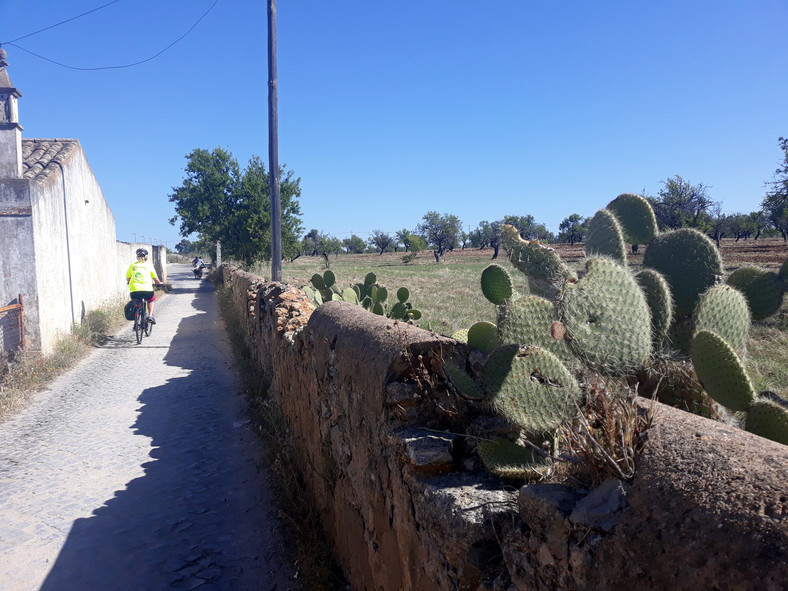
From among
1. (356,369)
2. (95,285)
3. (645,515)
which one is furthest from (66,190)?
(645,515)

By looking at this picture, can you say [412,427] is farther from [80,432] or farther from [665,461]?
[80,432]

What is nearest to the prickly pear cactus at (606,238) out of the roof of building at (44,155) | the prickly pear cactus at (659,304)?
the prickly pear cactus at (659,304)

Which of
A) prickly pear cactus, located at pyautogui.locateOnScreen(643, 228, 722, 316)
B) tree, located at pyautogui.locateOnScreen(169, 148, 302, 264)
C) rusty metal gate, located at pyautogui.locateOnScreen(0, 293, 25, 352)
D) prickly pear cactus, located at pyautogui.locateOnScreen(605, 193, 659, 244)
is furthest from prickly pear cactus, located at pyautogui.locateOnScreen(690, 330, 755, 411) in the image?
tree, located at pyautogui.locateOnScreen(169, 148, 302, 264)

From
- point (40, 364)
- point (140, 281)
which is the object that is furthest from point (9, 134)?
point (40, 364)

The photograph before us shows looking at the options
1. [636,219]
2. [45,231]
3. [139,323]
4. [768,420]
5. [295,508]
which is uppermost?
[45,231]

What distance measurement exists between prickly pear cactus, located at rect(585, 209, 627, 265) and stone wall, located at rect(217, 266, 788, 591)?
112 centimetres

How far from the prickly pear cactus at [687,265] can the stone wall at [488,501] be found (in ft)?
4.25

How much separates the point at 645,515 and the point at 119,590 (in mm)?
3291

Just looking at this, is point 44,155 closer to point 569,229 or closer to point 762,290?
point 762,290

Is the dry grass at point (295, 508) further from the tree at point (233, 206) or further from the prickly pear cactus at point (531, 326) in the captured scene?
the tree at point (233, 206)

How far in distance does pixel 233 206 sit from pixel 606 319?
29036mm

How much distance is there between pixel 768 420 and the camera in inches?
79.0

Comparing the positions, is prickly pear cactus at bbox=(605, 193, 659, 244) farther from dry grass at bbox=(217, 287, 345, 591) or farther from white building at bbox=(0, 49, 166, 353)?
white building at bbox=(0, 49, 166, 353)

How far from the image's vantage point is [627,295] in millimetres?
2166
